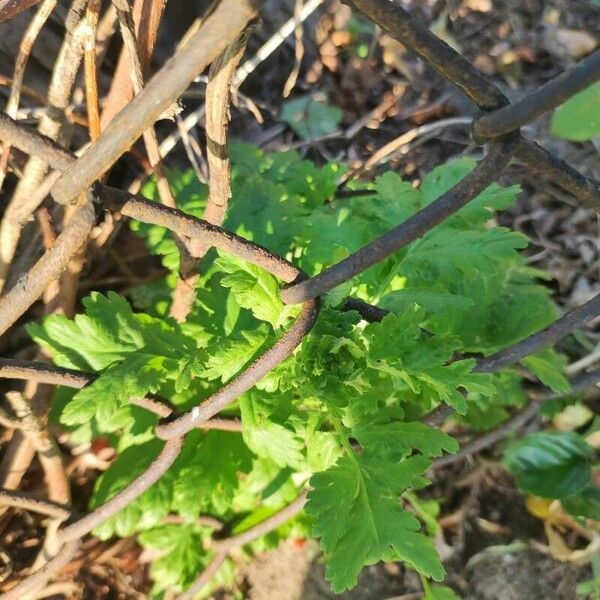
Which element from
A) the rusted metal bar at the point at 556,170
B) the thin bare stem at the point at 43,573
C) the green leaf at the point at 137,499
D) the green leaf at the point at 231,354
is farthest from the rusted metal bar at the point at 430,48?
the thin bare stem at the point at 43,573

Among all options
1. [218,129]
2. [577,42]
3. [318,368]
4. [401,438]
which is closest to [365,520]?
[401,438]

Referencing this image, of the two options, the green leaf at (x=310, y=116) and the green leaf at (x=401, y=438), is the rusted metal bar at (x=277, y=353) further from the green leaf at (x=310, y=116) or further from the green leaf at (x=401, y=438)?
the green leaf at (x=310, y=116)

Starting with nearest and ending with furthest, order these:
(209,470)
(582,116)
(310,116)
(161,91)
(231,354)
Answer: (161,91) < (582,116) < (231,354) < (209,470) < (310,116)

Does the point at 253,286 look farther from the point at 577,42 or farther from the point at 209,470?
the point at 577,42

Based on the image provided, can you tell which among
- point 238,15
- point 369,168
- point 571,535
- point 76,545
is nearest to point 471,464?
point 571,535

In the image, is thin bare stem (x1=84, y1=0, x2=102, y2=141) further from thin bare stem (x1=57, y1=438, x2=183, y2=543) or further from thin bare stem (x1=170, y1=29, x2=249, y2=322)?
thin bare stem (x1=57, y1=438, x2=183, y2=543)

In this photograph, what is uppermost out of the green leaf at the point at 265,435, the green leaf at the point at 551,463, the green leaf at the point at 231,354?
the green leaf at the point at 231,354
